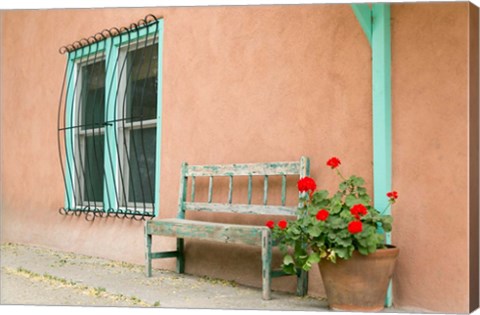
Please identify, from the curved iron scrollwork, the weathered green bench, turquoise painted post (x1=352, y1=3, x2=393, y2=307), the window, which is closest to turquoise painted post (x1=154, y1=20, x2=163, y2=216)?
the window

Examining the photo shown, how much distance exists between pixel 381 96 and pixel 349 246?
79cm

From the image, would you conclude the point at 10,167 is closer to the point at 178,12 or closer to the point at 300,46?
the point at 178,12

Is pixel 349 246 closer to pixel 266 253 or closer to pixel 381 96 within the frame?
pixel 266 253

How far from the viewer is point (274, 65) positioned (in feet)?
12.9

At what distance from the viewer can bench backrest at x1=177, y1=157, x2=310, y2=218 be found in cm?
367

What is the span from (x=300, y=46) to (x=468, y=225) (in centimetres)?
143

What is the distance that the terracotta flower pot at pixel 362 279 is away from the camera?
9.93 feet

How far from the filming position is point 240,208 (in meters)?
3.96

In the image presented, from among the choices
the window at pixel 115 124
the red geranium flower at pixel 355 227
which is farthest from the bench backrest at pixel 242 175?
the red geranium flower at pixel 355 227

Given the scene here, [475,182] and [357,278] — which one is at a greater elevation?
[475,182]

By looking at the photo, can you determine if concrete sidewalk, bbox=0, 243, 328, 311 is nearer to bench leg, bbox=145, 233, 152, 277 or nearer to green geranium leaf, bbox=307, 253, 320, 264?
bench leg, bbox=145, 233, 152, 277

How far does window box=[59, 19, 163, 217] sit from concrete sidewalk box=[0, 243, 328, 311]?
0.57 metres

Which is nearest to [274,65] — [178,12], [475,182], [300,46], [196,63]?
[300,46]

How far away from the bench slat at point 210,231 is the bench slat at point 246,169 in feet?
1.20
